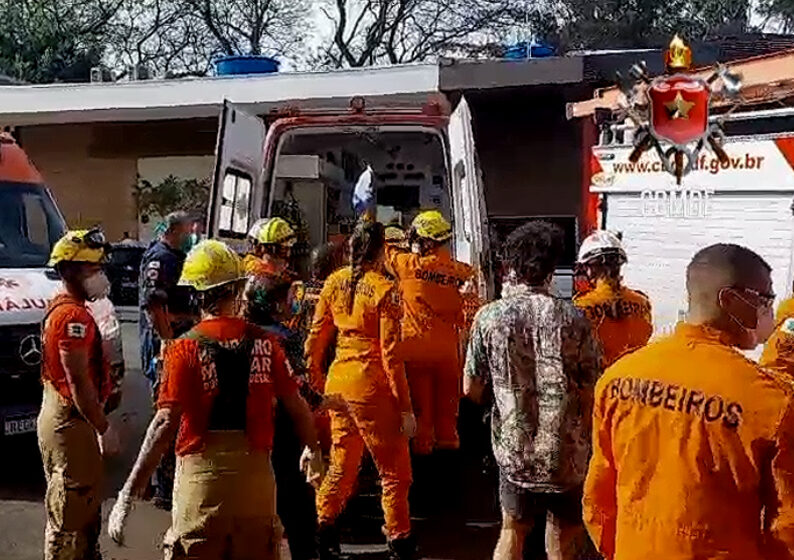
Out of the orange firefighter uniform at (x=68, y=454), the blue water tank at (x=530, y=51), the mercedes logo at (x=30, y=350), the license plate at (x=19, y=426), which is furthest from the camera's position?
the blue water tank at (x=530, y=51)

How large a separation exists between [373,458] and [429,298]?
1.82 meters

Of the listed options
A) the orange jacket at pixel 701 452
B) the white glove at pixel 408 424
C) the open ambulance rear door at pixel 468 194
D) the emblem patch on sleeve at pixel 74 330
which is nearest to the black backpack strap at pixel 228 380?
the emblem patch on sleeve at pixel 74 330

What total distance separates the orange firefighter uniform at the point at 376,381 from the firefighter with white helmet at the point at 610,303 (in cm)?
100

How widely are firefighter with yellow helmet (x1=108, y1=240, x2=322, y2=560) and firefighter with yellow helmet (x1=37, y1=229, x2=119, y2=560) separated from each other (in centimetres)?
95

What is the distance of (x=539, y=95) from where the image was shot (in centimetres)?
1597

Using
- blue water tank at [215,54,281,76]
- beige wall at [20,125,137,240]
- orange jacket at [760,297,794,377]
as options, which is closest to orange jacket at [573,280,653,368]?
orange jacket at [760,297,794,377]

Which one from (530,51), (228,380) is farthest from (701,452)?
(530,51)

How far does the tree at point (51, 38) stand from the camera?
36.0 meters

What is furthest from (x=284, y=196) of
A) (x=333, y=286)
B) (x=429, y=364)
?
(x=333, y=286)

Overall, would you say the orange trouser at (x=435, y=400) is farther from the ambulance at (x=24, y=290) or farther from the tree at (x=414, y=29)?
the tree at (x=414, y=29)

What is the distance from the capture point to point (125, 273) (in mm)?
18719

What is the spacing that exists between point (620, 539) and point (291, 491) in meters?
3.02

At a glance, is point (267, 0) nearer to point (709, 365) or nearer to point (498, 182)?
point (498, 182)

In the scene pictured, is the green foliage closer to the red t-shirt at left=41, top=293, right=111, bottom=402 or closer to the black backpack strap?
the red t-shirt at left=41, top=293, right=111, bottom=402
